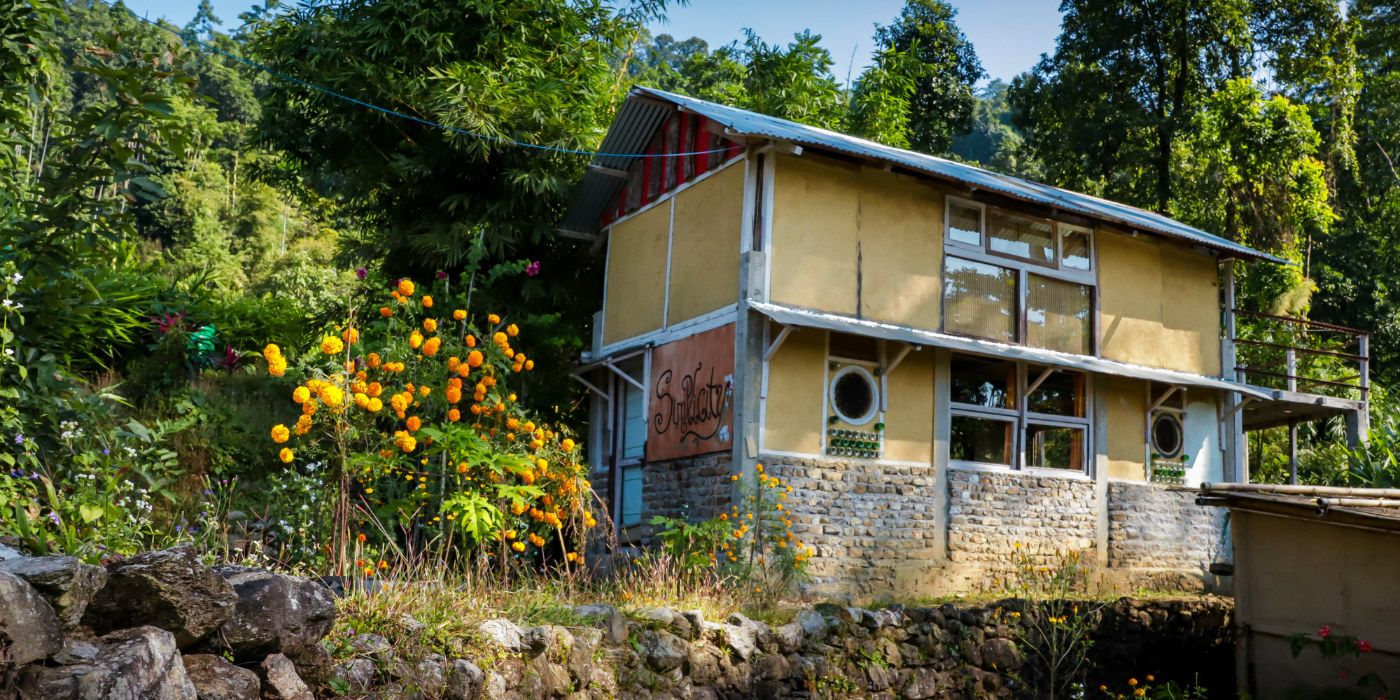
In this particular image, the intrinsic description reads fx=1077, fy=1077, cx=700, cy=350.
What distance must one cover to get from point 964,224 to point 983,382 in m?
1.98

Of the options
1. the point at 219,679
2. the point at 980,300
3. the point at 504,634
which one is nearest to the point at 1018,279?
the point at 980,300

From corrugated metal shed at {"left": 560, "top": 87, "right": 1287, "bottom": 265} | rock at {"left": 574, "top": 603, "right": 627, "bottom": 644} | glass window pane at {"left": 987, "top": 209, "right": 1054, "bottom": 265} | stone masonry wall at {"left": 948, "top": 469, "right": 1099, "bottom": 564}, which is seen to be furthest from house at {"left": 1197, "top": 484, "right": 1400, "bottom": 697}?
rock at {"left": 574, "top": 603, "right": 627, "bottom": 644}

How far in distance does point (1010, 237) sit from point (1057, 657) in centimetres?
530

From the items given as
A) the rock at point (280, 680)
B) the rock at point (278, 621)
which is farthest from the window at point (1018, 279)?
the rock at point (280, 680)

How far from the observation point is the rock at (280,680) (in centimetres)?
461

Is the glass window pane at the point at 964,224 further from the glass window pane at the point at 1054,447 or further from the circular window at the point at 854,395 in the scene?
the glass window pane at the point at 1054,447

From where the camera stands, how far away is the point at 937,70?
92.1 feet

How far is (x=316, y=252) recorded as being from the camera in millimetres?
32156

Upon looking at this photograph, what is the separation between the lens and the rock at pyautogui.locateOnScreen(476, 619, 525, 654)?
6141 millimetres

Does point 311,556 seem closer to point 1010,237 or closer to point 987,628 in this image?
point 987,628

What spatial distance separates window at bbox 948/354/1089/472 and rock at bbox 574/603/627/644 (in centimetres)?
643

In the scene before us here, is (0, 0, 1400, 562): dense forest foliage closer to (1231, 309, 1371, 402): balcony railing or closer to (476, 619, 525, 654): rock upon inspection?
(1231, 309, 1371, 402): balcony railing

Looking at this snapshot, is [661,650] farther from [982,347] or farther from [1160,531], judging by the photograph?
[1160,531]

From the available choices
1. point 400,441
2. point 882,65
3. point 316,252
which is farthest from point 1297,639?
point 316,252
